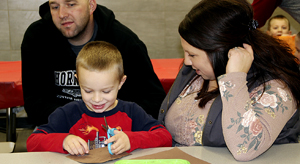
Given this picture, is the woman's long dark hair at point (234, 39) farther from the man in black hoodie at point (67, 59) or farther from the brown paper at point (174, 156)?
the man in black hoodie at point (67, 59)

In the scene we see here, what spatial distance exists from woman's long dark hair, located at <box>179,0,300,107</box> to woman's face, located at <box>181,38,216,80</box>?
0.03 meters

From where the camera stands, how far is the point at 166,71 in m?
2.76

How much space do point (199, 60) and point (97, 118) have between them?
0.54m

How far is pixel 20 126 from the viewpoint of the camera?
4023mm

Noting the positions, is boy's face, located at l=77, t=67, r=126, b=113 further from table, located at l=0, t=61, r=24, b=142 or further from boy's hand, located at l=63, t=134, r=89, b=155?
table, located at l=0, t=61, r=24, b=142

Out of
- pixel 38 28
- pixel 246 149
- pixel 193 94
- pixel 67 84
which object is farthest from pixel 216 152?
pixel 38 28

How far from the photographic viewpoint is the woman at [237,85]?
3.81 feet

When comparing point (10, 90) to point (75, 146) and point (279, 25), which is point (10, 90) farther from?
point (279, 25)

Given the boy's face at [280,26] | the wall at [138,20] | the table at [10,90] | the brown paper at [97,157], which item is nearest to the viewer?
the brown paper at [97,157]

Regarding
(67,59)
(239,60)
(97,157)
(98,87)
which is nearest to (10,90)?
(67,59)

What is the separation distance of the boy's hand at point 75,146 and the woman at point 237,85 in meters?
0.51

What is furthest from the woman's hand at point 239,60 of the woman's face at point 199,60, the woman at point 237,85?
the woman's face at point 199,60

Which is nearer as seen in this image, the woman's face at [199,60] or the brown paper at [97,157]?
the brown paper at [97,157]

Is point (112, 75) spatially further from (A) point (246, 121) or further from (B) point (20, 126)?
(B) point (20, 126)
